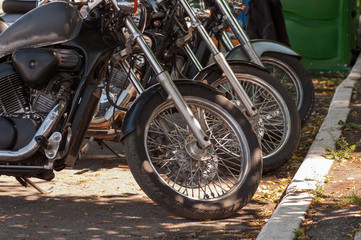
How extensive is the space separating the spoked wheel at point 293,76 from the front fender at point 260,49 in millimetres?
53

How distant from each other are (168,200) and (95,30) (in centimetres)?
121

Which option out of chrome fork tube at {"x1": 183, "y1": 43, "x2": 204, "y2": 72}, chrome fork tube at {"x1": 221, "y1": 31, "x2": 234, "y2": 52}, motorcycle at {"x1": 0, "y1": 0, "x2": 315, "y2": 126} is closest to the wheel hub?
motorcycle at {"x1": 0, "y1": 0, "x2": 315, "y2": 126}

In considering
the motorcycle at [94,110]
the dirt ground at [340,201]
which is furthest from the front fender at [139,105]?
the dirt ground at [340,201]

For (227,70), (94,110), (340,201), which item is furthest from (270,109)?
(94,110)

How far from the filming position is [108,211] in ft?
17.0

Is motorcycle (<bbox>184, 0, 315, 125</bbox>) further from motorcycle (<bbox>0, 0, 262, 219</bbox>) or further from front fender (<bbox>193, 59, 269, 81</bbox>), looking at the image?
motorcycle (<bbox>0, 0, 262, 219</bbox>)

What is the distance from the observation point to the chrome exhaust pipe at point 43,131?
4.65 meters

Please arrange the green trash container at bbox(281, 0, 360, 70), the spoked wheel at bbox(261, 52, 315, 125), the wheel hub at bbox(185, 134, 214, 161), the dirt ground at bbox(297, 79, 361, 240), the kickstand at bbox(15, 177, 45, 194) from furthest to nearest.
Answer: the green trash container at bbox(281, 0, 360, 70) → the spoked wheel at bbox(261, 52, 315, 125) → the kickstand at bbox(15, 177, 45, 194) → the wheel hub at bbox(185, 134, 214, 161) → the dirt ground at bbox(297, 79, 361, 240)

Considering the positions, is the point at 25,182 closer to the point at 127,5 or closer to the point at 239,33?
the point at 127,5

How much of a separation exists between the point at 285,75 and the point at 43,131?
10.0ft

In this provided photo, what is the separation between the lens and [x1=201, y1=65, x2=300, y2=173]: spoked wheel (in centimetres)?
593

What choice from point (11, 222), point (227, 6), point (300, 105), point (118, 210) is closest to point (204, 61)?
point (227, 6)

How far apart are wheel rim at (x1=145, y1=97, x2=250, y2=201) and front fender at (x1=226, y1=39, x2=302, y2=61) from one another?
1.52m

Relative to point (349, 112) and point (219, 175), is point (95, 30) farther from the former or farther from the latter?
point (349, 112)
